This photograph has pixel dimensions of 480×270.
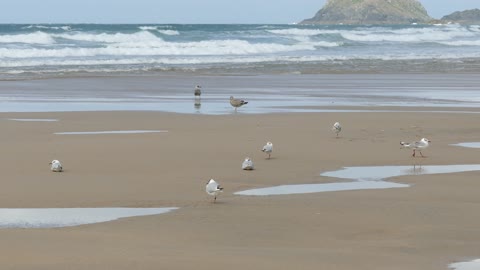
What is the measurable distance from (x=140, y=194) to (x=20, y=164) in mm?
2597

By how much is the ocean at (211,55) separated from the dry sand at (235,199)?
17150mm

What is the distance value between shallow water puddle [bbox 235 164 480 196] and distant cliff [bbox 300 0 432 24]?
15947cm

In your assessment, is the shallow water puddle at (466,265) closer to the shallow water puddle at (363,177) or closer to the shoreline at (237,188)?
the shoreline at (237,188)

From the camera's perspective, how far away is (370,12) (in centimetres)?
17262

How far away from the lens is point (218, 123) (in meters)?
17.7

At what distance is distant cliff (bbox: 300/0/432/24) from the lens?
171625 millimetres

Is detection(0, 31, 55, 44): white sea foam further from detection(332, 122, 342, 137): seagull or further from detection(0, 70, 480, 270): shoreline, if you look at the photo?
detection(332, 122, 342, 137): seagull

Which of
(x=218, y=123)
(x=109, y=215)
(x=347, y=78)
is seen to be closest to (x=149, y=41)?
(x=347, y=78)

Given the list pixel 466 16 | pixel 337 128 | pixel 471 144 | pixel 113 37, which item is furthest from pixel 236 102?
pixel 466 16

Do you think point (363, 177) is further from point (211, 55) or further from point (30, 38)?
point (30, 38)

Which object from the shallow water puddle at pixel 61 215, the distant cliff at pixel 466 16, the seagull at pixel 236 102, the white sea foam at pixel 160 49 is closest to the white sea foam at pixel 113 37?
the white sea foam at pixel 160 49

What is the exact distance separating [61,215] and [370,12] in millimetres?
166732

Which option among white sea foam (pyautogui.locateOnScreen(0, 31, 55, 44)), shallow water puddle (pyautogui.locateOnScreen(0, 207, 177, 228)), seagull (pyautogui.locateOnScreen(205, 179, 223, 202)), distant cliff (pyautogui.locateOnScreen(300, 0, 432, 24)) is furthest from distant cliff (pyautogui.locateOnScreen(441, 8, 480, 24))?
shallow water puddle (pyautogui.locateOnScreen(0, 207, 177, 228))

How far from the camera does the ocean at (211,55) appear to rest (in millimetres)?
36750
